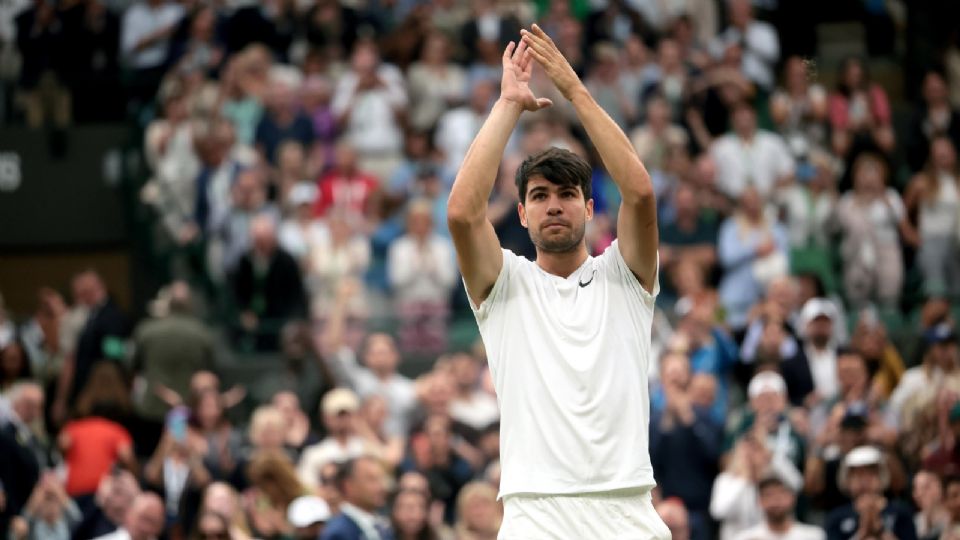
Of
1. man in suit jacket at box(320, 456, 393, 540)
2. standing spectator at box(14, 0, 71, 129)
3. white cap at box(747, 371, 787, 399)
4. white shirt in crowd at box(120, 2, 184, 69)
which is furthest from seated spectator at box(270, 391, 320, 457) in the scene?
standing spectator at box(14, 0, 71, 129)

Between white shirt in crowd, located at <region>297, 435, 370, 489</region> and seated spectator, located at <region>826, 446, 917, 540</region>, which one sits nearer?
seated spectator, located at <region>826, 446, 917, 540</region>

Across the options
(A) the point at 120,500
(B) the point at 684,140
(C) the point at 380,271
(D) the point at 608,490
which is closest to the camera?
(D) the point at 608,490

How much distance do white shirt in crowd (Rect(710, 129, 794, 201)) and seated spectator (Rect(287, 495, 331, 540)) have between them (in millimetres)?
6550

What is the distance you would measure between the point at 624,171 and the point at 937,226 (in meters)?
11.3

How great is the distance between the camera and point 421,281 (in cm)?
1566

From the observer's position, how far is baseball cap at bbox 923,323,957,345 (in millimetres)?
13812

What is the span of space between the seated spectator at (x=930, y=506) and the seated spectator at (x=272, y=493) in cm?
406

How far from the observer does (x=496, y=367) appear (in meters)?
6.22

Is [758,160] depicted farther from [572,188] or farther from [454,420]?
[572,188]

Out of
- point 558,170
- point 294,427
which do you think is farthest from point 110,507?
point 558,170

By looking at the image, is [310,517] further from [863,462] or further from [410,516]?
[863,462]

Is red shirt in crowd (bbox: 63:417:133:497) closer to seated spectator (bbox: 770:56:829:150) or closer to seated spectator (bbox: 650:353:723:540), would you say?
seated spectator (bbox: 650:353:723:540)

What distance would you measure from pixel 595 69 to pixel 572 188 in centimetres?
1208

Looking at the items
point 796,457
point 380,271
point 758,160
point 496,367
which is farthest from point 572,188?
point 758,160
